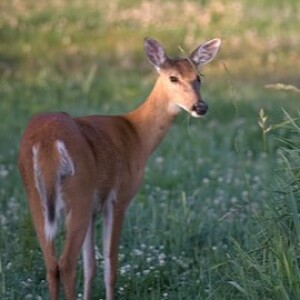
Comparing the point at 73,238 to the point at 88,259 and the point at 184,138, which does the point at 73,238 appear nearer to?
the point at 88,259

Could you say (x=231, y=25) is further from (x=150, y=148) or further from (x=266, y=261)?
(x=266, y=261)

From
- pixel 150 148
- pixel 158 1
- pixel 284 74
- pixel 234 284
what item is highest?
pixel 158 1

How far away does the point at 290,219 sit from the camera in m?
6.55

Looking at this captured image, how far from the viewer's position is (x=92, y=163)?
668 centimetres

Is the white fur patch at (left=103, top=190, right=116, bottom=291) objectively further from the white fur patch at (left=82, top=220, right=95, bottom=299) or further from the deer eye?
the deer eye

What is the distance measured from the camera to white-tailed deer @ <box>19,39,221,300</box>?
6.41 meters

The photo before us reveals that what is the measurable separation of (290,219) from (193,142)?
4962mm

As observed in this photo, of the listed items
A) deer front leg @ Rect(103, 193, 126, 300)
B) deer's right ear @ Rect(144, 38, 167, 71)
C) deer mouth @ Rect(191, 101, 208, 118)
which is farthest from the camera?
deer's right ear @ Rect(144, 38, 167, 71)

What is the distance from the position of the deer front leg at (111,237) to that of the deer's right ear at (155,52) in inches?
46.4

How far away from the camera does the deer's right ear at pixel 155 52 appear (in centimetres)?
790

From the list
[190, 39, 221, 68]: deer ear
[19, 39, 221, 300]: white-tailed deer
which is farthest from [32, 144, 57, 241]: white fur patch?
[190, 39, 221, 68]: deer ear

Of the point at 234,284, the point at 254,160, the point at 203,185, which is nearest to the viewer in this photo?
the point at 234,284

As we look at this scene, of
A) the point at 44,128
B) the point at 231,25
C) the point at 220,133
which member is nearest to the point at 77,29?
the point at 231,25

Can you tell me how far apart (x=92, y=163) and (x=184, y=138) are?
506 centimetres
